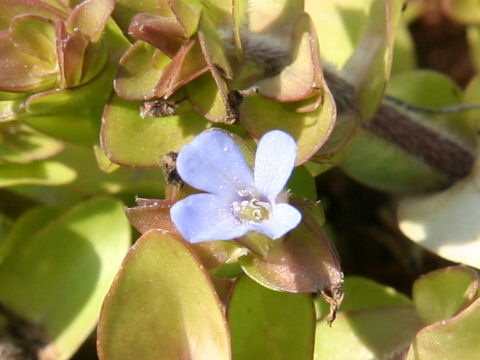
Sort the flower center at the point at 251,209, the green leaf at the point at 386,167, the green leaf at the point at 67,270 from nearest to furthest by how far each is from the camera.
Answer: the flower center at the point at 251,209
the green leaf at the point at 67,270
the green leaf at the point at 386,167

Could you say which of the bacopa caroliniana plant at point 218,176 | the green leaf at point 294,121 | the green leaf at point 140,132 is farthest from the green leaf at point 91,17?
the green leaf at point 294,121

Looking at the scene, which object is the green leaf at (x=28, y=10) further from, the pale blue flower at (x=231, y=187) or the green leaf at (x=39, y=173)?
the pale blue flower at (x=231, y=187)

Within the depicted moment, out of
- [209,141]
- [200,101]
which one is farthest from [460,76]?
[209,141]

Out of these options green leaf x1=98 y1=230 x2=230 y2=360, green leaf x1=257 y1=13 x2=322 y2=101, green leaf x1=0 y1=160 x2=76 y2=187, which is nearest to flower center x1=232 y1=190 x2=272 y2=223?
green leaf x1=98 y1=230 x2=230 y2=360

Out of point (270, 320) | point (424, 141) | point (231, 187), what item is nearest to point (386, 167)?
point (424, 141)

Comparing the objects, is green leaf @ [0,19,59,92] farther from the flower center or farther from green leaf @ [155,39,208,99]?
the flower center

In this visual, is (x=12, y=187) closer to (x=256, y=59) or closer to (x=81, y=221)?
(x=81, y=221)
